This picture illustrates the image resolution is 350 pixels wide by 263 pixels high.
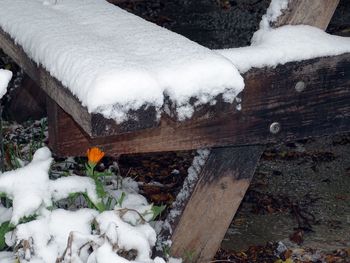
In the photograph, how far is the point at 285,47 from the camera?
8.43 feet

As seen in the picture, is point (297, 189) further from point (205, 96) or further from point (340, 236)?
point (205, 96)

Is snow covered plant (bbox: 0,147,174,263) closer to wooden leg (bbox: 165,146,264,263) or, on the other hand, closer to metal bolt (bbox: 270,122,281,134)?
wooden leg (bbox: 165,146,264,263)

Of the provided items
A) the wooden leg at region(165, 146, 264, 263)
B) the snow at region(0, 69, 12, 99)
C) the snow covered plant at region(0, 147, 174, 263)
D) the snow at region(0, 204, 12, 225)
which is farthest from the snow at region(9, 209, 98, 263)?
the wooden leg at region(165, 146, 264, 263)

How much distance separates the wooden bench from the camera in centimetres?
242

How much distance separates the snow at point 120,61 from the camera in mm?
1902

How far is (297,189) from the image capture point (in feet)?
14.1

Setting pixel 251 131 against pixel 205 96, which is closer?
pixel 205 96

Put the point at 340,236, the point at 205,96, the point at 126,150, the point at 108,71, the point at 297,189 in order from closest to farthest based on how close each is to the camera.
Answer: the point at 108,71
the point at 205,96
the point at 126,150
the point at 340,236
the point at 297,189

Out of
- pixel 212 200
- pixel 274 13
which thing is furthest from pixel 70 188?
pixel 274 13

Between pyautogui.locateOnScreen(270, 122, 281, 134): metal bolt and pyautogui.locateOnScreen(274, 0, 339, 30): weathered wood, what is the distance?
16.8 inches

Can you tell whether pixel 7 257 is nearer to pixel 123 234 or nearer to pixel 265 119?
pixel 123 234

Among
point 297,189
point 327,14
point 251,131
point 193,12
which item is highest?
point 327,14

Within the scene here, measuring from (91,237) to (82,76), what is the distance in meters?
0.52

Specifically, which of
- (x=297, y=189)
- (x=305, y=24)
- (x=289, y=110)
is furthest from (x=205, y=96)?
(x=297, y=189)
